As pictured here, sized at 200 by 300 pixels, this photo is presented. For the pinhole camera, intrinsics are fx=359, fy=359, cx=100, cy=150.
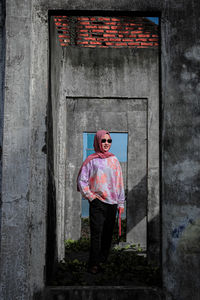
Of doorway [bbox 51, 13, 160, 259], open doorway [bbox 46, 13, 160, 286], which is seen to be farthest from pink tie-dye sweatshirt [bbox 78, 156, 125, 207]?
open doorway [bbox 46, 13, 160, 286]

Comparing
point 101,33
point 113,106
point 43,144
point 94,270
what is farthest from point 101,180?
point 101,33

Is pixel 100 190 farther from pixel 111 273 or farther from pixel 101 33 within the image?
pixel 101 33

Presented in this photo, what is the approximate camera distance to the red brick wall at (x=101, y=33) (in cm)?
900

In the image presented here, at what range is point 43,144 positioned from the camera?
160 inches

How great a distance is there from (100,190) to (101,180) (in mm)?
152

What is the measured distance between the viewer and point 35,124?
408 cm

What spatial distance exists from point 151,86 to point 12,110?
4.21 meters

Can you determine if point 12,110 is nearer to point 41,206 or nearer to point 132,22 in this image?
point 41,206

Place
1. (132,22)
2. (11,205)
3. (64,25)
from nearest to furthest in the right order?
(11,205)
(64,25)
(132,22)

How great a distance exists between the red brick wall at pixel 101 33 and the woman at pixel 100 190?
13.7 feet

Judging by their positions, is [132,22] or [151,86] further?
[132,22]

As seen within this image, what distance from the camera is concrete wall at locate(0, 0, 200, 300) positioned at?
3.87 metres

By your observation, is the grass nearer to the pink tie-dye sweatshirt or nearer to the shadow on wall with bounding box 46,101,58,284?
the shadow on wall with bounding box 46,101,58,284

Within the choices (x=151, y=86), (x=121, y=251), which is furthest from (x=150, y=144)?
(x=121, y=251)
